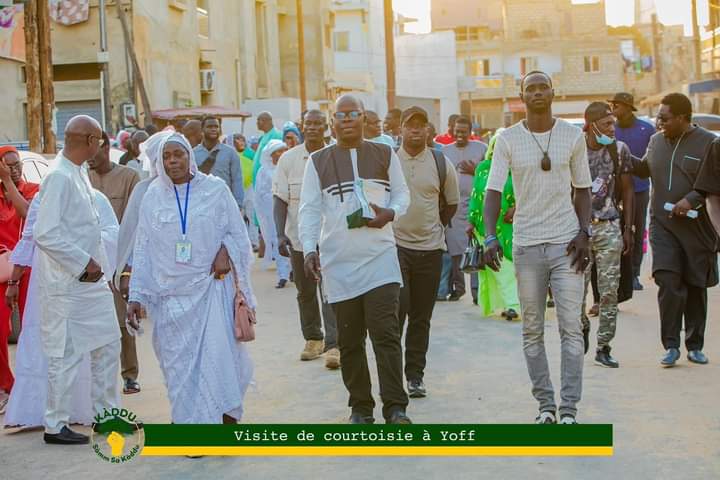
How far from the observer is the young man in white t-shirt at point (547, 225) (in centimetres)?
672

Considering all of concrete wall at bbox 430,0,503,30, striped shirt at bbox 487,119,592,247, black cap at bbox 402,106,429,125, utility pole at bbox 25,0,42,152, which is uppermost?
concrete wall at bbox 430,0,503,30

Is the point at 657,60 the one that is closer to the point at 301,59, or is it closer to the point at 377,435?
the point at 301,59

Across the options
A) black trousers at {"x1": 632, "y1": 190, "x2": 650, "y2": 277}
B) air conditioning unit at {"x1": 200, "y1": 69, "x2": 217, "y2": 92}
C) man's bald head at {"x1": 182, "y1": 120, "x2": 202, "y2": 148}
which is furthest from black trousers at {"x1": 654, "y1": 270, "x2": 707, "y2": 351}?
air conditioning unit at {"x1": 200, "y1": 69, "x2": 217, "y2": 92}

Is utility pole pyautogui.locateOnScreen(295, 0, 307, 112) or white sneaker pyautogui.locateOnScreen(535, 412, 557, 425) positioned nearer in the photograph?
white sneaker pyautogui.locateOnScreen(535, 412, 557, 425)

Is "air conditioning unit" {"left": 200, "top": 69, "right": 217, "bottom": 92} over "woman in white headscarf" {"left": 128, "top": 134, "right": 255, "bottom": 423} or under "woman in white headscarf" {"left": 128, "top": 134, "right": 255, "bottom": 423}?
over

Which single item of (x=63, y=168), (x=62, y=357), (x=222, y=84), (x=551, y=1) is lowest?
(x=62, y=357)

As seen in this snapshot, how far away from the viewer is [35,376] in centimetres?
741

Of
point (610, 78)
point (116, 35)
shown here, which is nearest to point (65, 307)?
Answer: point (116, 35)

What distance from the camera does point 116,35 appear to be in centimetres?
2894

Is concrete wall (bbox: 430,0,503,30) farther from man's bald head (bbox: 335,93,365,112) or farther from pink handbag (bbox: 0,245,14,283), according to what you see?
man's bald head (bbox: 335,93,365,112)

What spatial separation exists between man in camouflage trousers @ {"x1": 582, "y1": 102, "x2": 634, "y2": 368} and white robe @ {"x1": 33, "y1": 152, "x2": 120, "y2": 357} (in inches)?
140

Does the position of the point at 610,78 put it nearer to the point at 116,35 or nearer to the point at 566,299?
the point at 116,35

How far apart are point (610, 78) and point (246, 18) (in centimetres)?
4600

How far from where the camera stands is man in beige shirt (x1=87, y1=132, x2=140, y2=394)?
28.0ft
